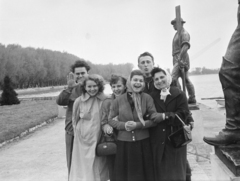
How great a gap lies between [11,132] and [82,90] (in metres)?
5.71

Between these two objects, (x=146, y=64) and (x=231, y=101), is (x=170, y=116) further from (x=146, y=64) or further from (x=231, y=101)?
(x=146, y=64)

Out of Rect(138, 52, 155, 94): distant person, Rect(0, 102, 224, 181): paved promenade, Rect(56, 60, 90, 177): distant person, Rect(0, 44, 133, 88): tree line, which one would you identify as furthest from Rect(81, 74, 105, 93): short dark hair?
Rect(0, 44, 133, 88): tree line

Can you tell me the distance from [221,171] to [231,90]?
745 mm

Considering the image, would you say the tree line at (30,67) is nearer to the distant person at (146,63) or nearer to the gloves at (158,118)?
the distant person at (146,63)

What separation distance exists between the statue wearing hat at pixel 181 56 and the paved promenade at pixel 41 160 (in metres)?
1.65

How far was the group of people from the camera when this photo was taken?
2463mm

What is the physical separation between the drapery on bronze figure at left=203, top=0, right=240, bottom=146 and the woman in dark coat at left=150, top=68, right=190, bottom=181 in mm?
412

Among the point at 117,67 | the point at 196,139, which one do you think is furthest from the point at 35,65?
the point at 117,67

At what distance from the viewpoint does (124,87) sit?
289 cm

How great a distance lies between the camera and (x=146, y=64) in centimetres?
316

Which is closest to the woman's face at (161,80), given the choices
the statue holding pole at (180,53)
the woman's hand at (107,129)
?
the woman's hand at (107,129)

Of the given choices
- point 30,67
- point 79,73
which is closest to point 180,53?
point 79,73

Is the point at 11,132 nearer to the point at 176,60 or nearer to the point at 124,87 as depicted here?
the point at 176,60

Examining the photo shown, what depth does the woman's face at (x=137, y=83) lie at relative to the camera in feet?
8.39
